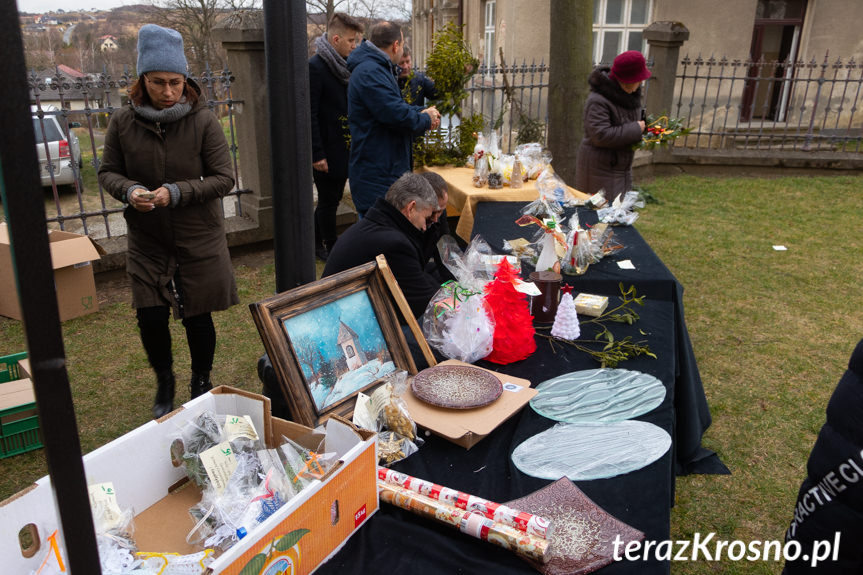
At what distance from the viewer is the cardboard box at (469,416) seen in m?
1.64

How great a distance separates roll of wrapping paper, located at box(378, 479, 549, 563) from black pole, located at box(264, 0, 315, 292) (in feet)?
2.71

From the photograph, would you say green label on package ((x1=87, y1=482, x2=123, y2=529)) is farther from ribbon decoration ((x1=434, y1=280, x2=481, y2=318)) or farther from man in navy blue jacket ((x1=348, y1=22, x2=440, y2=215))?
man in navy blue jacket ((x1=348, y1=22, x2=440, y2=215))

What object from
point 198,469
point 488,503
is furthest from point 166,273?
point 488,503

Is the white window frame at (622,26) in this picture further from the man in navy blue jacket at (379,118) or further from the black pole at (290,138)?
the black pole at (290,138)

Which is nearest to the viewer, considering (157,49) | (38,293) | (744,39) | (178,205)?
(38,293)

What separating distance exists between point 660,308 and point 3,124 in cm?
254

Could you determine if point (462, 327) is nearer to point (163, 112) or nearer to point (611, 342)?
point (611, 342)

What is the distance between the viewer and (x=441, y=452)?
1624 millimetres

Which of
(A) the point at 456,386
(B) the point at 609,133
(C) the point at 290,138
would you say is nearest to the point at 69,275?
(C) the point at 290,138

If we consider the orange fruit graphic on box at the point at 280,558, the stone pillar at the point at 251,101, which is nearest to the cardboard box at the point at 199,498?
the orange fruit graphic on box at the point at 280,558

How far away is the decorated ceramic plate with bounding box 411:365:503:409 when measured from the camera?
176 centimetres

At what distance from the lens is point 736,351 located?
4.04 meters

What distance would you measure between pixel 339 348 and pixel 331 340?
0.11ft

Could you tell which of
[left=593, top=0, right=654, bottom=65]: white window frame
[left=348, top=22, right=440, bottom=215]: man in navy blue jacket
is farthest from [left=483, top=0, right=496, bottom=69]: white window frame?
[left=348, top=22, right=440, bottom=215]: man in navy blue jacket
